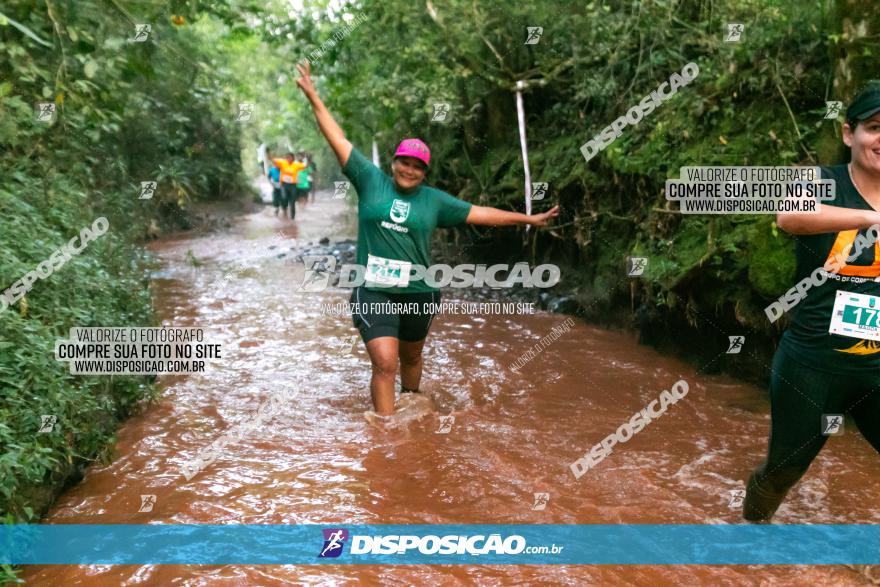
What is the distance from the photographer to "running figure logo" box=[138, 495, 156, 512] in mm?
4160

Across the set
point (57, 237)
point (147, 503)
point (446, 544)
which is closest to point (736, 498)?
point (446, 544)

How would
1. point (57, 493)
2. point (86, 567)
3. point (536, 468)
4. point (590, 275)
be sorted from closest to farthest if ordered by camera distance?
1. point (86, 567)
2. point (57, 493)
3. point (536, 468)
4. point (590, 275)

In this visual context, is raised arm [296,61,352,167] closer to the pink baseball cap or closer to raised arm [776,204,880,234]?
the pink baseball cap

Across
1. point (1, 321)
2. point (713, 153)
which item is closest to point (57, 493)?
point (1, 321)

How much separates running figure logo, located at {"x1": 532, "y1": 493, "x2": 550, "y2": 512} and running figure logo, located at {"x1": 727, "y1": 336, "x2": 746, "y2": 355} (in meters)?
3.21

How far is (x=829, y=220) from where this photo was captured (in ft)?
9.84

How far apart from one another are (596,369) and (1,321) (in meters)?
5.22

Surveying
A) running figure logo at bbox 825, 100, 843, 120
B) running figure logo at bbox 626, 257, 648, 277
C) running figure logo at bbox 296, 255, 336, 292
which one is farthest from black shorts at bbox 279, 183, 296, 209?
running figure logo at bbox 825, 100, 843, 120

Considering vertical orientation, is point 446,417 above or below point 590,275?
below

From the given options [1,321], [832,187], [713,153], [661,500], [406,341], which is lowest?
[661,500]

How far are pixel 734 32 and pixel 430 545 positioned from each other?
6.03 metres

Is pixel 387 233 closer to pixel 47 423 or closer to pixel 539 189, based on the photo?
pixel 47 423

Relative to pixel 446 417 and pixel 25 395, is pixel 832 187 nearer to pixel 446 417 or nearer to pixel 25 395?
pixel 446 417

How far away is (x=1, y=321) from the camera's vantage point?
13.3 ft
